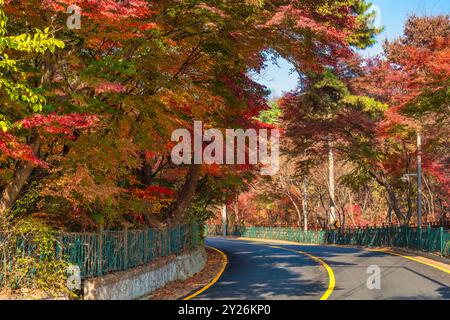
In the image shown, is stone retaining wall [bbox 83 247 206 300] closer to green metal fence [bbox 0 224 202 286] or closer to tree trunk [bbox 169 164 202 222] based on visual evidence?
green metal fence [bbox 0 224 202 286]

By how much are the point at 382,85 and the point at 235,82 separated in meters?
21.0

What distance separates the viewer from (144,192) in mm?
20391

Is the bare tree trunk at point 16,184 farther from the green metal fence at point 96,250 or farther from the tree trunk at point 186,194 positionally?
the tree trunk at point 186,194

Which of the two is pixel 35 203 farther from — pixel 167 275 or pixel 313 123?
pixel 313 123

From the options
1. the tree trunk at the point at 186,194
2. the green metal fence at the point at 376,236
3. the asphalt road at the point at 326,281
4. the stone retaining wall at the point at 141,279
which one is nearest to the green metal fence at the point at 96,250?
the stone retaining wall at the point at 141,279

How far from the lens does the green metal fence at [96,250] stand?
1153 cm

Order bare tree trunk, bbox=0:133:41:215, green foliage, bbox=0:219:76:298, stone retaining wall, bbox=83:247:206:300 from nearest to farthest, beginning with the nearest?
1. green foliage, bbox=0:219:76:298
2. bare tree trunk, bbox=0:133:41:215
3. stone retaining wall, bbox=83:247:206:300

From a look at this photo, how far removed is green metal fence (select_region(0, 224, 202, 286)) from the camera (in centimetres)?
1153

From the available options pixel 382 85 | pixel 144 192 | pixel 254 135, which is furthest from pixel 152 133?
pixel 382 85

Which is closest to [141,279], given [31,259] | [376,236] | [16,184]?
[31,259]

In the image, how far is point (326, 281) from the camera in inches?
669

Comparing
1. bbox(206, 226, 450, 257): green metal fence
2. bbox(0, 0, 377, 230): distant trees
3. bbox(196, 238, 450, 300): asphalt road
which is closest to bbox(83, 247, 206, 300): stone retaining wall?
bbox(196, 238, 450, 300): asphalt road

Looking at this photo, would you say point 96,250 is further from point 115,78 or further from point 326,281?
point 326,281

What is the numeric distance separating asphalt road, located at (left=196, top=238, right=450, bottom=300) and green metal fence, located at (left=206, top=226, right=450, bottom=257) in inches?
128
